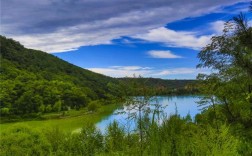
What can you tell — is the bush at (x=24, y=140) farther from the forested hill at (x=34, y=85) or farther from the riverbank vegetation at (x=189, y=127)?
the forested hill at (x=34, y=85)

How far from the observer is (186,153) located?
5.52 meters

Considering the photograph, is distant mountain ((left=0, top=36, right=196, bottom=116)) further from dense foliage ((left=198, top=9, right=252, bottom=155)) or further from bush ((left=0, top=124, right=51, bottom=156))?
dense foliage ((left=198, top=9, right=252, bottom=155))

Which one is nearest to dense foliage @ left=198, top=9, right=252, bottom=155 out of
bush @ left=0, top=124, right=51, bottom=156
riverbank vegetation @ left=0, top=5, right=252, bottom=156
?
riverbank vegetation @ left=0, top=5, right=252, bottom=156

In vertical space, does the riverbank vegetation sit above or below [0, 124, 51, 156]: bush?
above

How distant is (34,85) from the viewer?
106m

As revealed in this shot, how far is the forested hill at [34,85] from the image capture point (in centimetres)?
9594

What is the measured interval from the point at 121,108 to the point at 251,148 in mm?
3082

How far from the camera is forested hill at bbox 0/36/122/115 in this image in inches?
3777

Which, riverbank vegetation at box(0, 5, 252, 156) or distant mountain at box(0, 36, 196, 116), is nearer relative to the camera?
riverbank vegetation at box(0, 5, 252, 156)

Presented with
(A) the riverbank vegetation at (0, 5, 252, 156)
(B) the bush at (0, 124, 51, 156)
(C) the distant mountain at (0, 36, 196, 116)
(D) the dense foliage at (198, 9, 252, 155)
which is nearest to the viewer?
(A) the riverbank vegetation at (0, 5, 252, 156)

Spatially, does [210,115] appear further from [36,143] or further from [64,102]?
[64,102]

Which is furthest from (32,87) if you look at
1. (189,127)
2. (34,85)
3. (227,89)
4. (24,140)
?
(189,127)

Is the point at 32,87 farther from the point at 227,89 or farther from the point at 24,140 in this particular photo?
the point at 227,89

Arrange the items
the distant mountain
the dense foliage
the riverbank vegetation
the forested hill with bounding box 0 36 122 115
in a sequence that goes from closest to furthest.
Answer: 1. the riverbank vegetation
2. the dense foliage
3. the distant mountain
4. the forested hill with bounding box 0 36 122 115
